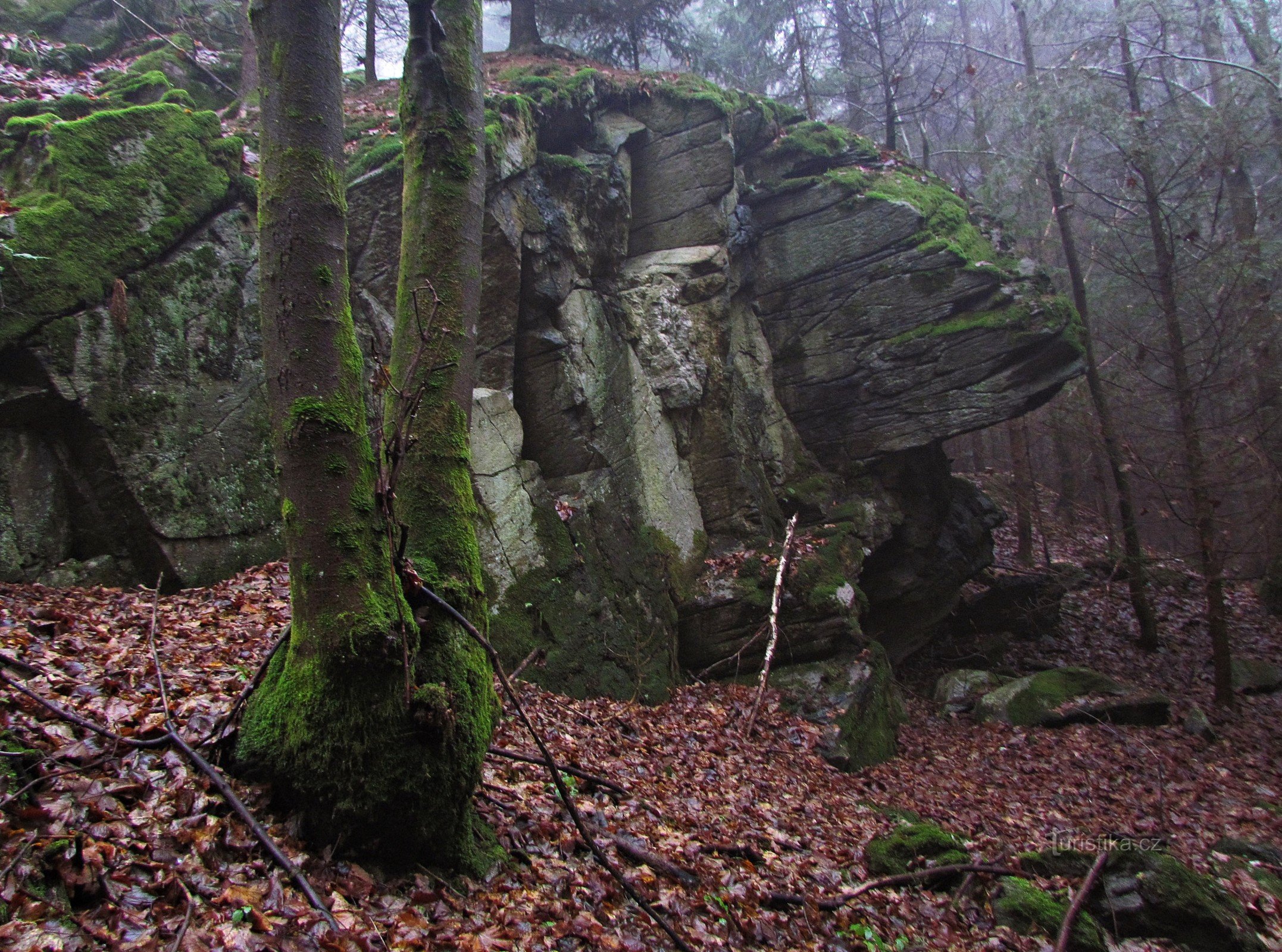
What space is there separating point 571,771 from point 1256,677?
13559 mm

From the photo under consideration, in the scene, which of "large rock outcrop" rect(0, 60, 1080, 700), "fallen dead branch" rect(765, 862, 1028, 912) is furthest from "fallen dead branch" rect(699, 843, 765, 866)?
"large rock outcrop" rect(0, 60, 1080, 700)

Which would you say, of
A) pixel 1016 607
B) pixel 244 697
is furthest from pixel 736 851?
pixel 1016 607

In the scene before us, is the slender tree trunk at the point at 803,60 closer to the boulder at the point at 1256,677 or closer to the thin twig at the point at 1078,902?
the boulder at the point at 1256,677

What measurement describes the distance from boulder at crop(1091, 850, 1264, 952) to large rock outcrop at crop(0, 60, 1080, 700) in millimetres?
5134

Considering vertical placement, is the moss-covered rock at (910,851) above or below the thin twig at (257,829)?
below

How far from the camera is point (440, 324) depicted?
151 inches

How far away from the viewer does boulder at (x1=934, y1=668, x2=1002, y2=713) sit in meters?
11.9

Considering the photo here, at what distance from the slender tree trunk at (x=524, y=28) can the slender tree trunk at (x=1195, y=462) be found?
39.2 ft

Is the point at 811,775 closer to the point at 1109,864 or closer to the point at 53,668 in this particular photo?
the point at 1109,864

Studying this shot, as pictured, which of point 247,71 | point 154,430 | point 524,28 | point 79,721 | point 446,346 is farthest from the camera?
point 524,28

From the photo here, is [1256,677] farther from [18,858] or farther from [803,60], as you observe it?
[803,60]

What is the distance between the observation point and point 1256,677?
12.3 meters

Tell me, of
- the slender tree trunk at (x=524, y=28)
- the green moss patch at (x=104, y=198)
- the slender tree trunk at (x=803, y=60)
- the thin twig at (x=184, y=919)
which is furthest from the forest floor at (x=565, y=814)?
the slender tree trunk at (x=803, y=60)

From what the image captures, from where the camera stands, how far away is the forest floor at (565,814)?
8.66ft
